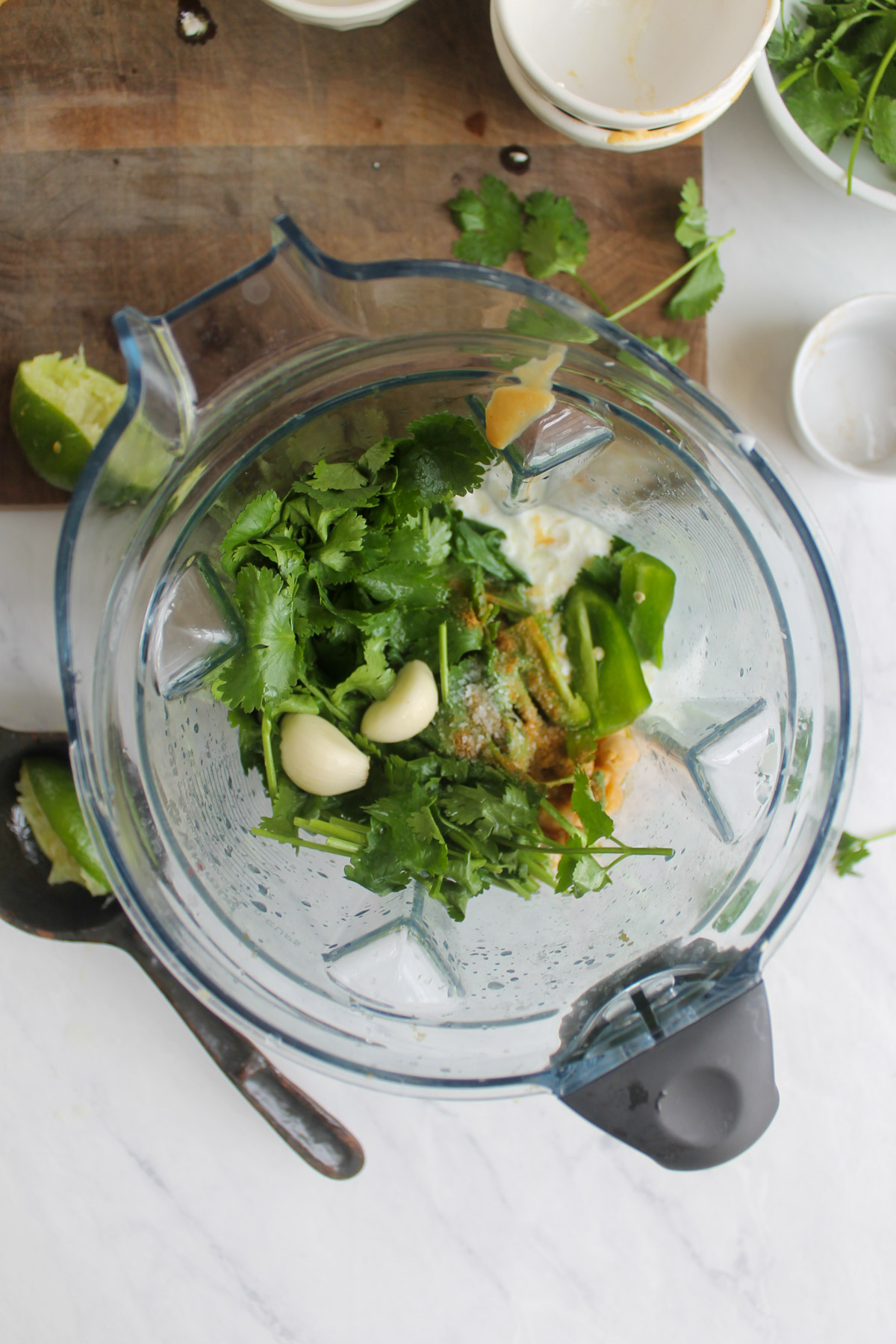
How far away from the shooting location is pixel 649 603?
0.92m

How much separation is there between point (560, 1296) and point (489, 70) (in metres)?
1.42

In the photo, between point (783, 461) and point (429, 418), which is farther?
point (783, 461)

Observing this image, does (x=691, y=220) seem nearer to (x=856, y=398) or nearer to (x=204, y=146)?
(x=856, y=398)

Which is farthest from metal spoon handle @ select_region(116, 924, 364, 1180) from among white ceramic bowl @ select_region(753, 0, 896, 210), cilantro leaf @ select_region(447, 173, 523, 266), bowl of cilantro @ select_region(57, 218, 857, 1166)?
white ceramic bowl @ select_region(753, 0, 896, 210)

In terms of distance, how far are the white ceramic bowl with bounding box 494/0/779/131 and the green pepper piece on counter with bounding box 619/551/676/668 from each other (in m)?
0.43

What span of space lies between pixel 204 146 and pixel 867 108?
0.70m

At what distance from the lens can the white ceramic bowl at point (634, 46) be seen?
0.87 metres

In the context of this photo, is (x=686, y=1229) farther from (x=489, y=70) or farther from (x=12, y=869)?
(x=489, y=70)

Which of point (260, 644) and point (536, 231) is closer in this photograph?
point (260, 644)

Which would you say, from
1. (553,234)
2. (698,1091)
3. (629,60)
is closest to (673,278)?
(553,234)

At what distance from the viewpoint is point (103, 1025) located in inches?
40.4

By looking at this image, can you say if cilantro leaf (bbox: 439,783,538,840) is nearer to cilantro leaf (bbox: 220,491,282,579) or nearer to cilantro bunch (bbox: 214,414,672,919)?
cilantro bunch (bbox: 214,414,672,919)

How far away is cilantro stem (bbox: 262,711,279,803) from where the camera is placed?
0.79 m

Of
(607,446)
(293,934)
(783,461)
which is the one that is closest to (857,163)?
(783,461)
